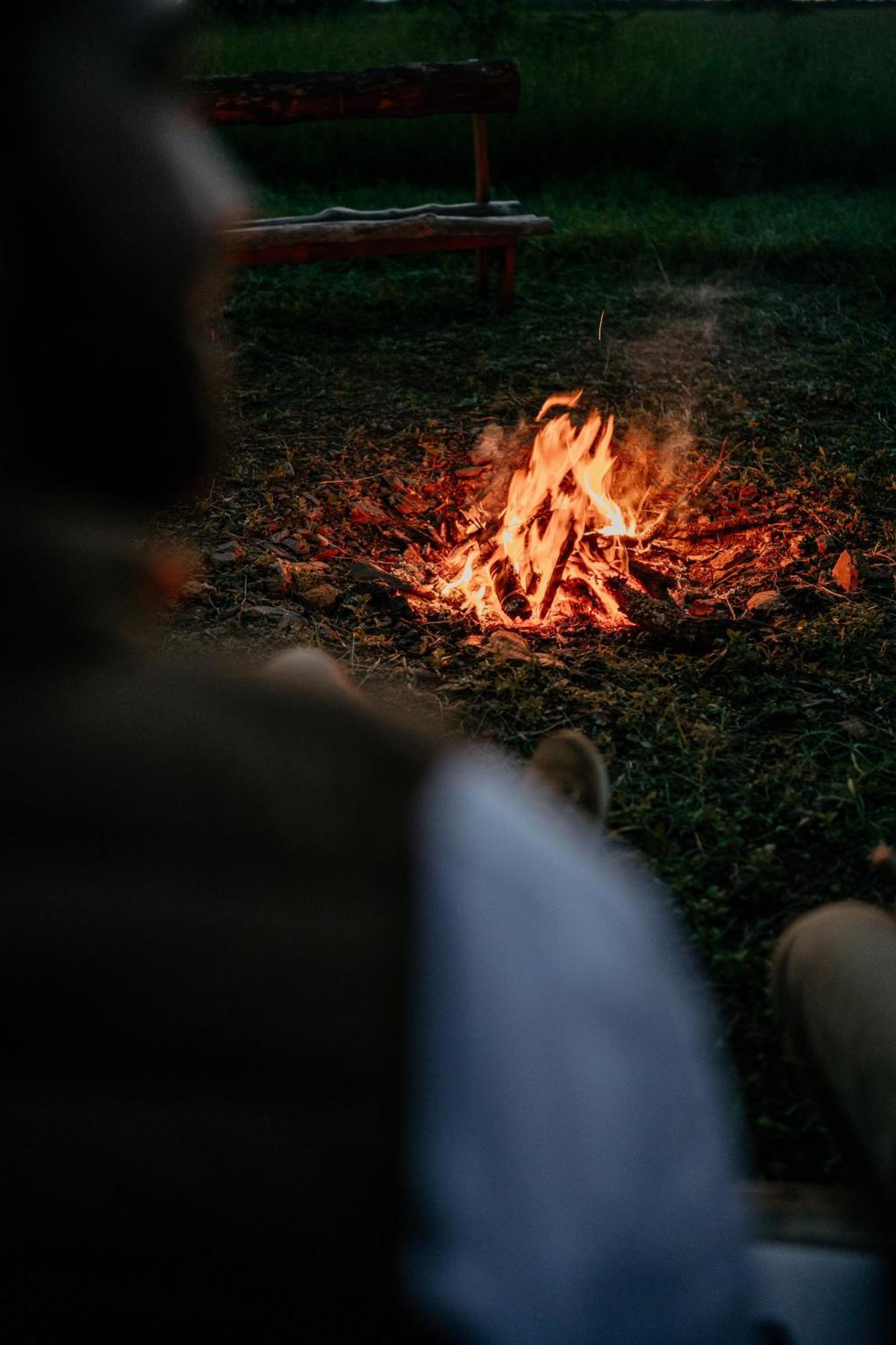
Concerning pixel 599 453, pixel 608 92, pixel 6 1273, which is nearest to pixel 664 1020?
pixel 6 1273

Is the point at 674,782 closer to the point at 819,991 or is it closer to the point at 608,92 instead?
the point at 819,991

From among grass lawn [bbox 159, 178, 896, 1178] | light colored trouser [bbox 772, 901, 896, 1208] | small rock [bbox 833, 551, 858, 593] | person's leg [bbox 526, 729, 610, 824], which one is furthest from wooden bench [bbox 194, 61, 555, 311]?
light colored trouser [bbox 772, 901, 896, 1208]

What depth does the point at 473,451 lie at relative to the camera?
4.14 m

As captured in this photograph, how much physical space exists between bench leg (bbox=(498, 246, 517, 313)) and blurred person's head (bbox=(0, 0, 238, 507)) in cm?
505

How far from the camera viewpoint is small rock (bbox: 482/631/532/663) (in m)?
2.88

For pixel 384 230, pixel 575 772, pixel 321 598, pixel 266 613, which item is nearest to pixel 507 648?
pixel 321 598

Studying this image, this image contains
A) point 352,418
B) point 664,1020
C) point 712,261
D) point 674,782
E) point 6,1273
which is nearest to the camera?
point 6,1273

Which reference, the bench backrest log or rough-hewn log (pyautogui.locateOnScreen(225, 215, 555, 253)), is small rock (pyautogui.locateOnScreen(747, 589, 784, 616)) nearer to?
rough-hewn log (pyautogui.locateOnScreen(225, 215, 555, 253))

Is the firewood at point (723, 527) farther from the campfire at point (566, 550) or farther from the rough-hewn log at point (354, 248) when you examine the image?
the rough-hewn log at point (354, 248)

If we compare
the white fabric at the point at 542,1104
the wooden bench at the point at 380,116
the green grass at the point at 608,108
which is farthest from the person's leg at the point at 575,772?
the green grass at the point at 608,108

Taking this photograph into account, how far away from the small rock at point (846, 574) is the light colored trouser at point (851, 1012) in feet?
6.61

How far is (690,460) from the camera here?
4.09 meters

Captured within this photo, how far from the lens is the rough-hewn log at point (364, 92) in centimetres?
534

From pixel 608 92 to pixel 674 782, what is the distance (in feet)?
27.1
